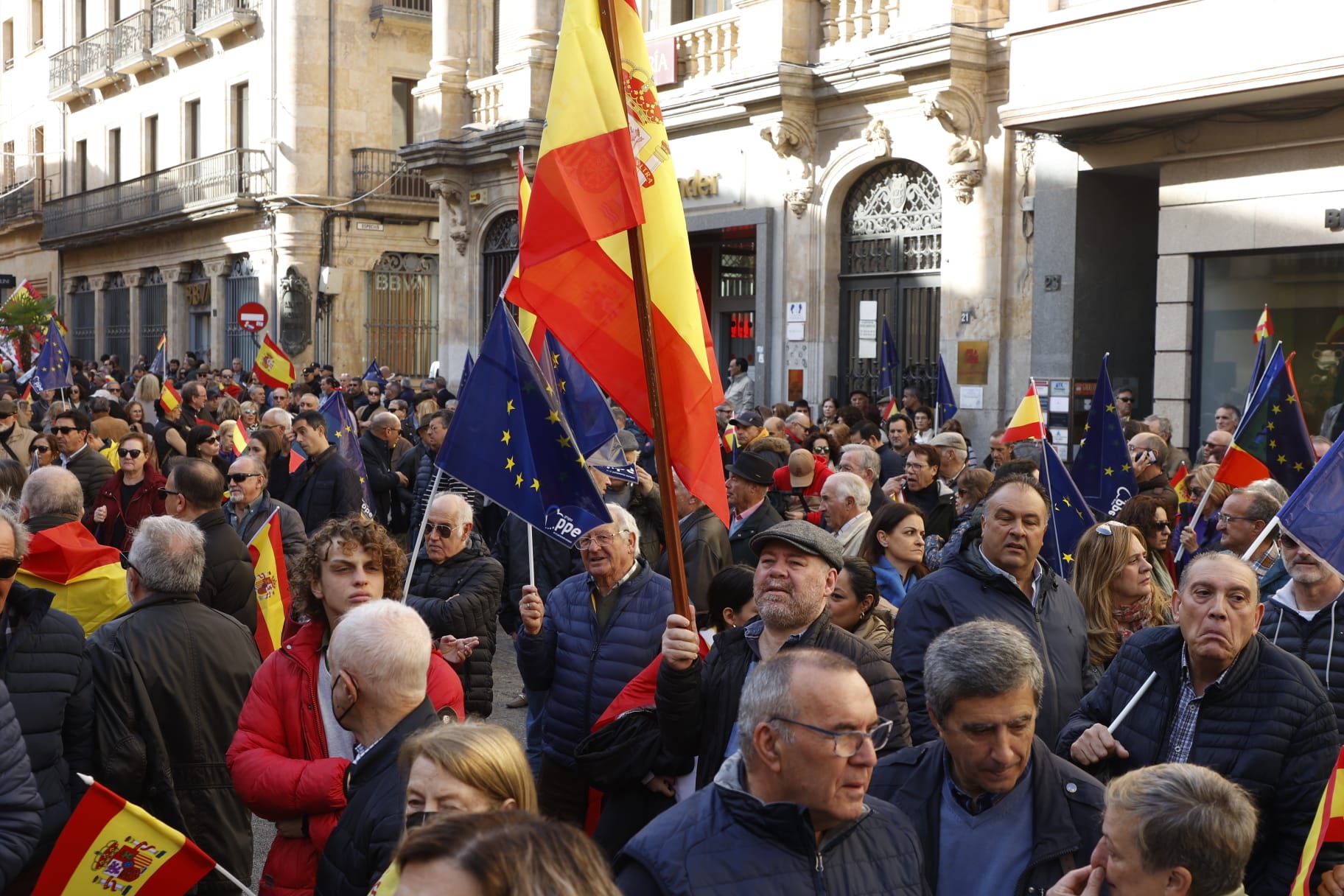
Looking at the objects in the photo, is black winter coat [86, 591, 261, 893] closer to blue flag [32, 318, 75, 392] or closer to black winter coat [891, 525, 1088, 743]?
black winter coat [891, 525, 1088, 743]

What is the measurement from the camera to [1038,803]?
3268 mm

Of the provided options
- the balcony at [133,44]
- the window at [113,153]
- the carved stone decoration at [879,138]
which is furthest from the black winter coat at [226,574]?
the window at [113,153]

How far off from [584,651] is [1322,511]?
256cm

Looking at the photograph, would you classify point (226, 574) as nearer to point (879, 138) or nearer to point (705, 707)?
point (705, 707)

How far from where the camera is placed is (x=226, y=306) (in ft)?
107

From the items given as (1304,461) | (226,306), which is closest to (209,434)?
(1304,461)

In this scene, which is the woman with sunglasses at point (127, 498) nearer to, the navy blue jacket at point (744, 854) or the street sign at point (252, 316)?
the navy blue jacket at point (744, 854)

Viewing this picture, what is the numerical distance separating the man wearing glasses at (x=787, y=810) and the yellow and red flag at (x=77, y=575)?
2.97 metres

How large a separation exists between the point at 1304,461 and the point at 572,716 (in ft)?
15.0

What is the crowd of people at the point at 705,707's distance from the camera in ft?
9.02

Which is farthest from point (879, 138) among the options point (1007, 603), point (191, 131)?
point (191, 131)

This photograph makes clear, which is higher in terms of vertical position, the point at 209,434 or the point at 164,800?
the point at 209,434

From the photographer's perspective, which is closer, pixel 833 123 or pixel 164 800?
pixel 164 800

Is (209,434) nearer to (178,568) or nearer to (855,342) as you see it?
(178,568)
